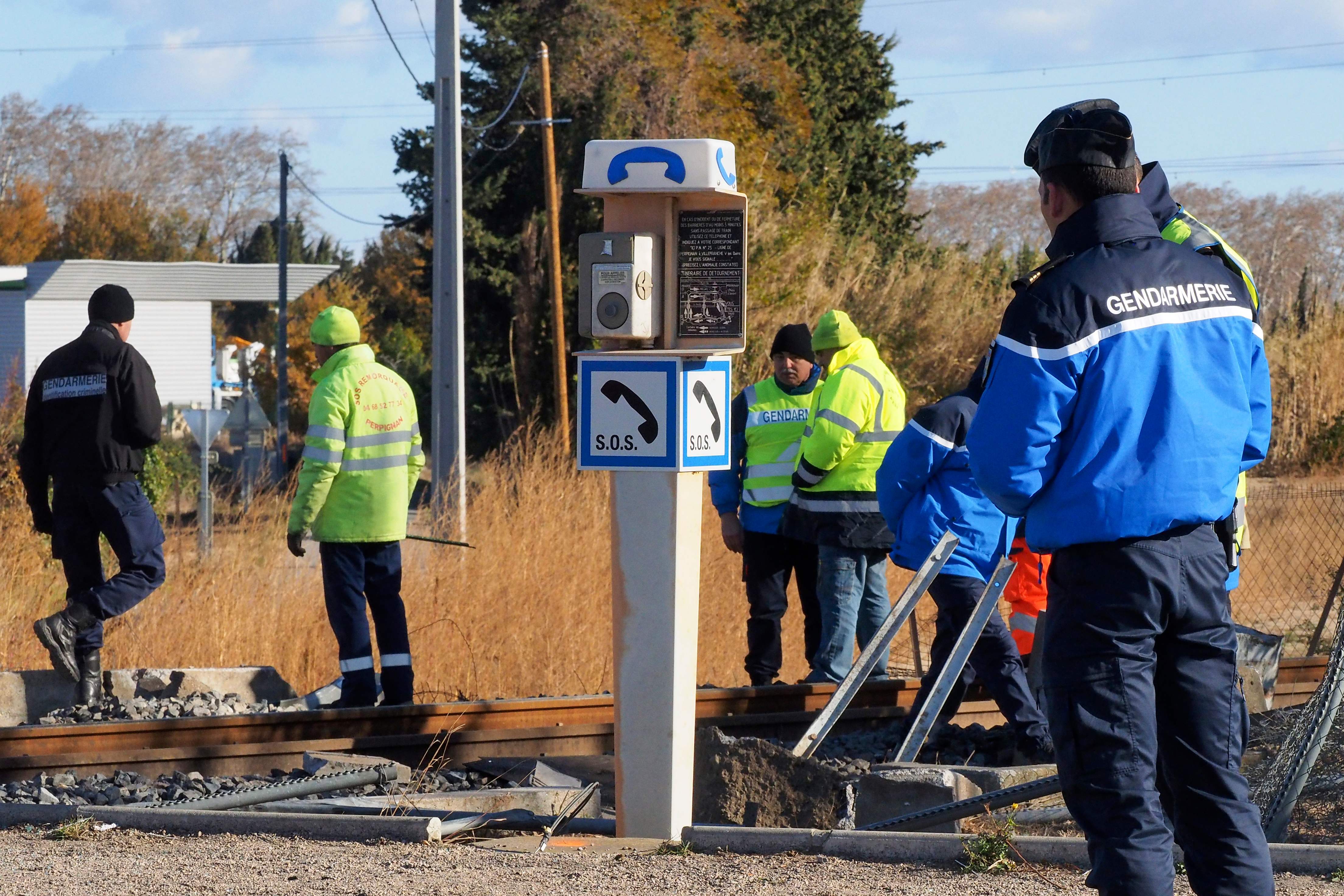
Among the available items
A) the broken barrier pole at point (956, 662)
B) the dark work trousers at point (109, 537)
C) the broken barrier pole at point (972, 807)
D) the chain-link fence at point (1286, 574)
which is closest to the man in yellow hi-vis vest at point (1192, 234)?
the broken barrier pole at point (972, 807)

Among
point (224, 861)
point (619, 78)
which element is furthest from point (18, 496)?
point (619, 78)

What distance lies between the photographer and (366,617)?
25.8 ft

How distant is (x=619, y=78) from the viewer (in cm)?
2795

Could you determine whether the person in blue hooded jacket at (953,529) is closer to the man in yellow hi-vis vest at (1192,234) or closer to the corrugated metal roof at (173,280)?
the man in yellow hi-vis vest at (1192,234)

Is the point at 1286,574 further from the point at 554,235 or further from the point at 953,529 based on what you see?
the point at 554,235

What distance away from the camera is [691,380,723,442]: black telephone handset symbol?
212 inches

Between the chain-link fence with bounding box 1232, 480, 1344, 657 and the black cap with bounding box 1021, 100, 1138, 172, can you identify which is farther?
the chain-link fence with bounding box 1232, 480, 1344, 657

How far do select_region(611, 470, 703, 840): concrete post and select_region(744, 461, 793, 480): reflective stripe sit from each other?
11.3 feet

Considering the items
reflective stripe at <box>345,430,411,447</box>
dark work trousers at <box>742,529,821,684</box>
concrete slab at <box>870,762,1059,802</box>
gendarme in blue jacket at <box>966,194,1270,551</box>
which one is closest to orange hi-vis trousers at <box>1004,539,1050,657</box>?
dark work trousers at <box>742,529,821,684</box>

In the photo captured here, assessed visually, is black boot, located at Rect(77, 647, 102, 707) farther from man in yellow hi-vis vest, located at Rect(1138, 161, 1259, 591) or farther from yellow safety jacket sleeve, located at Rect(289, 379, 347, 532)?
man in yellow hi-vis vest, located at Rect(1138, 161, 1259, 591)

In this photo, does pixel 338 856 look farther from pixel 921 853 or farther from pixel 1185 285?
pixel 1185 285

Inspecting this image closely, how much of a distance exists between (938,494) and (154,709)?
13.4 ft

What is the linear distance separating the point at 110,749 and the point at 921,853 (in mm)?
3720

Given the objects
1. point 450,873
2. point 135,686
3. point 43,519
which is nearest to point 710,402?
point 450,873
